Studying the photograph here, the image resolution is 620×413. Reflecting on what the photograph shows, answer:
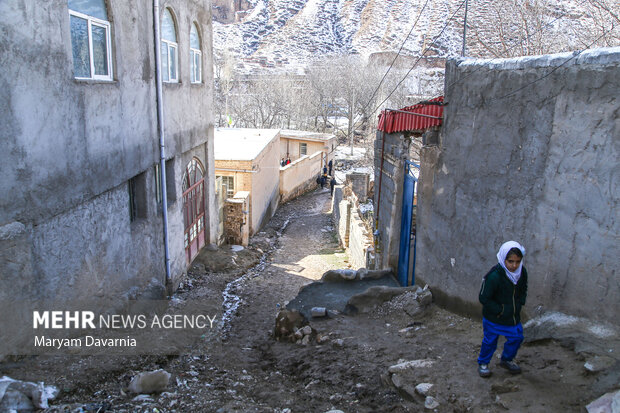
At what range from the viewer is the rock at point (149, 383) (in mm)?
5020

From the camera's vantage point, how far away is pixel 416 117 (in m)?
7.51

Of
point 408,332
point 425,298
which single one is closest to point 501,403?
point 408,332

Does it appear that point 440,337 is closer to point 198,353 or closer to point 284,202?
point 198,353

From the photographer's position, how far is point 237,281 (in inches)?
457

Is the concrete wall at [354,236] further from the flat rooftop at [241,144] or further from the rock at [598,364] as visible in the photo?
the rock at [598,364]

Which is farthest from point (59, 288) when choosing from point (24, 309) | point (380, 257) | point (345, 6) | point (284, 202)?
point (345, 6)

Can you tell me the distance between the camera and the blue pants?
14.1ft

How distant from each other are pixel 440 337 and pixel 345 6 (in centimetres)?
9171

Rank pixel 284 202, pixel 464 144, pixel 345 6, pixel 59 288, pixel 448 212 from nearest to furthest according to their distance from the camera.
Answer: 1. pixel 59 288
2. pixel 464 144
3. pixel 448 212
4. pixel 284 202
5. pixel 345 6

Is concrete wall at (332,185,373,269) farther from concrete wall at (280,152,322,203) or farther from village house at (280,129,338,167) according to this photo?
village house at (280,129,338,167)

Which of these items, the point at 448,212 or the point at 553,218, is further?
the point at 448,212

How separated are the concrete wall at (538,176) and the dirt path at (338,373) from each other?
2.23 feet

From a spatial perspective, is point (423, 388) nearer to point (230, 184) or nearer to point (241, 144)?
point (230, 184)

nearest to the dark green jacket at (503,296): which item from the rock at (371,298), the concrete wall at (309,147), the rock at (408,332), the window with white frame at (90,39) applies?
the rock at (408,332)
